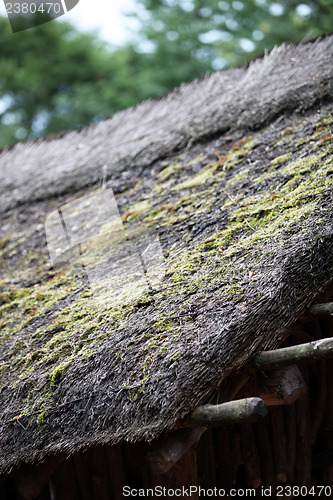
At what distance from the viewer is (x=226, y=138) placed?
13.5 ft

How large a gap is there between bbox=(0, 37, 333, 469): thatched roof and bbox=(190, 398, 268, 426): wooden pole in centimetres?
6

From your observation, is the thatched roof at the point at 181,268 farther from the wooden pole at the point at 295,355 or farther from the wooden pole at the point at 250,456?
the wooden pole at the point at 250,456

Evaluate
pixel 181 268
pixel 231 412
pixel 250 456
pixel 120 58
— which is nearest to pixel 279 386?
pixel 231 412

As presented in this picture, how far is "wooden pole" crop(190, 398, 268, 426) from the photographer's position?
2098 millimetres

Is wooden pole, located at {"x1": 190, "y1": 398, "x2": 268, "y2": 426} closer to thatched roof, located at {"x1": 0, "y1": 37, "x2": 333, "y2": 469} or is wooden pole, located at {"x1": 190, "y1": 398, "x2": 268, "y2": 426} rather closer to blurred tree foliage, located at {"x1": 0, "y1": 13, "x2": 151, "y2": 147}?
thatched roof, located at {"x1": 0, "y1": 37, "x2": 333, "y2": 469}

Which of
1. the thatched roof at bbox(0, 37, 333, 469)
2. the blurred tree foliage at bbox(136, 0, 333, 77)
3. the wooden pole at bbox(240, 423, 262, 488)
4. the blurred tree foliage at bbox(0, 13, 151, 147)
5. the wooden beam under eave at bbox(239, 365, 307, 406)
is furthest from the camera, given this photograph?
the blurred tree foliage at bbox(0, 13, 151, 147)

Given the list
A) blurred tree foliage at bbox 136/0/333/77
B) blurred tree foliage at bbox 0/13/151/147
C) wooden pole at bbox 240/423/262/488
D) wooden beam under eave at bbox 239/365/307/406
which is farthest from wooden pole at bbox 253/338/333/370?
blurred tree foliage at bbox 0/13/151/147

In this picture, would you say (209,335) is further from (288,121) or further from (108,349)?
(288,121)

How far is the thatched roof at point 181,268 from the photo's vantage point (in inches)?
89.9

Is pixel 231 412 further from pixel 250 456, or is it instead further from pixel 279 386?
pixel 250 456

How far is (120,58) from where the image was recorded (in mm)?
15203

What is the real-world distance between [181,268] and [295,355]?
0.84 meters

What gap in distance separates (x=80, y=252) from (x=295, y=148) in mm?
1564

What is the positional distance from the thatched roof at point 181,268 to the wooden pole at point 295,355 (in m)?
0.06
